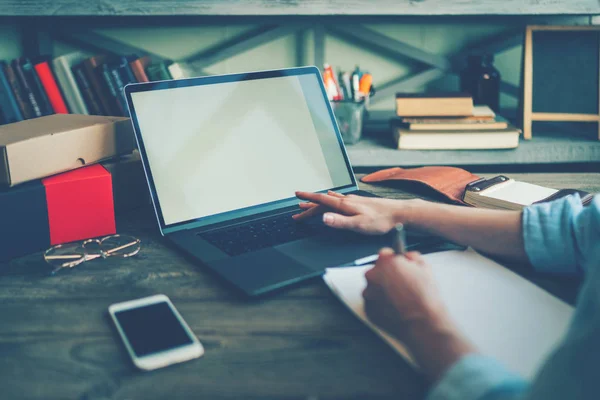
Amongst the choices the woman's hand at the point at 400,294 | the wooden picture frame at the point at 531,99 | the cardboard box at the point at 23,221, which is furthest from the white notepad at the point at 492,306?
the wooden picture frame at the point at 531,99

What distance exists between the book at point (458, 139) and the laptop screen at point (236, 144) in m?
0.63

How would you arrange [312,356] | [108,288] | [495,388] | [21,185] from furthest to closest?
1. [21,185]
2. [108,288]
3. [312,356]
4. [495,388]

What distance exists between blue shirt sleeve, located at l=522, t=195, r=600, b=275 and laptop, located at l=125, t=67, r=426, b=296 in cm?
23

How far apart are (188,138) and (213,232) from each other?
193 millimetres

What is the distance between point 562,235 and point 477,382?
0.40 m

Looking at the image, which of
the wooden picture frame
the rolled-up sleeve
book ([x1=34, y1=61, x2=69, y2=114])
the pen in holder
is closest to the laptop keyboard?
the rolled-up sleeve

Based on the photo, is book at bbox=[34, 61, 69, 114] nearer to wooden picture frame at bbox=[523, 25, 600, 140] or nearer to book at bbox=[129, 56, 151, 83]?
book at bbox=[129, 56, 151, 83]

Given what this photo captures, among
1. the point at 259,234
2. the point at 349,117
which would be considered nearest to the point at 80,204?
the point at 259,234

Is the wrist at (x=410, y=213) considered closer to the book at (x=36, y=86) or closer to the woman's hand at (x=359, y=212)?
the woman's hand at (x=359, y=212)

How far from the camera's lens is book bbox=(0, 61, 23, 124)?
1.71 metres

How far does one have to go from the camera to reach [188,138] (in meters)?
1.06

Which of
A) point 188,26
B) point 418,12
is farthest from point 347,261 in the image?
point 188,26

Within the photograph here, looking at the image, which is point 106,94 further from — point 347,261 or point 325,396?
point 325,396

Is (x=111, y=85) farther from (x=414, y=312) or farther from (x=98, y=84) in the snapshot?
(x=414, y=312)
